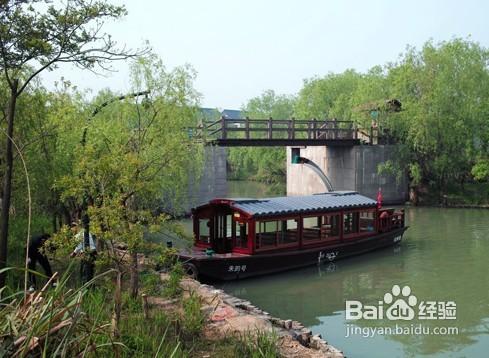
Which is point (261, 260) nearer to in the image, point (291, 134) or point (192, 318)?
point (192, 318)

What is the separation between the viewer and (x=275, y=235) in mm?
15953

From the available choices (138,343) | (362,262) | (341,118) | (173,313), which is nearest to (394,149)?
(341,118)

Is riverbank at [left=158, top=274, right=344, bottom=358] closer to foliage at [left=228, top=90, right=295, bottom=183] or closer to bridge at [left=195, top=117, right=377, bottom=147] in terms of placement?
bridge at [left=195, top=117, right=377, bottom=147]

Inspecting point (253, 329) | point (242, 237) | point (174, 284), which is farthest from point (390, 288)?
point (253, 329)

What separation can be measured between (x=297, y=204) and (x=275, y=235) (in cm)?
124

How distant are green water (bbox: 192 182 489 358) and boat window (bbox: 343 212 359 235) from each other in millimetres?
966

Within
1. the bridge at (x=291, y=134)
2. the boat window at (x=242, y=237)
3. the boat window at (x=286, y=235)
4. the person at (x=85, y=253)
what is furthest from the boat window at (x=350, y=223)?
the bridge at (x=291, y=134)

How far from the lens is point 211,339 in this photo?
8008 millimetres

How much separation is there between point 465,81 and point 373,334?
81.4ft

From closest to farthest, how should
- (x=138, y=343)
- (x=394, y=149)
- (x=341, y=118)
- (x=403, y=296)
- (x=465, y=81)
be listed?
1. (x=138, y=343)
2. (x=403, y=296)
3. (x=465, y=81)
4. (x=394, y=149)
5. (x=341, y=118)

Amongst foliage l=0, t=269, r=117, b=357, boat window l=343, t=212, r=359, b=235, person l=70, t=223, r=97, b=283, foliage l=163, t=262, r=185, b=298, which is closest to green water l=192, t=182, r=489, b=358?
boat window l=343, t=212, r=359, b=235

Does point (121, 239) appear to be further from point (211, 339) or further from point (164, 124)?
point (164, 124)

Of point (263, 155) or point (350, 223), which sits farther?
point (263, 155)

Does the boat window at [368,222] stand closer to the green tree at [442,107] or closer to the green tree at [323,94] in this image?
the green tree at [442,107]
